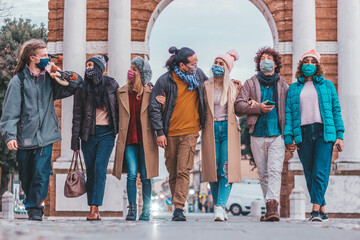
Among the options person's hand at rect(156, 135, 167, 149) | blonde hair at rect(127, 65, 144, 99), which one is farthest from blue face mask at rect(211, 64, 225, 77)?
person's hand at rect(156, 135, 167, 149)

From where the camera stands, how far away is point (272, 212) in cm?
929

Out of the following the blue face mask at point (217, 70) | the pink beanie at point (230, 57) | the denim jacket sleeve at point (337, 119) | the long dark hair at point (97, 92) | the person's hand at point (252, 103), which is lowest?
the denim jacket sleeve at point (337, 119)

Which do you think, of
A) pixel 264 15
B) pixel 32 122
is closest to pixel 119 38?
pixel 264 15

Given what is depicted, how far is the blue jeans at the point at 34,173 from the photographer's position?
8.99 m

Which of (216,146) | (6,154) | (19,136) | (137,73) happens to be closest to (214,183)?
(216,146)

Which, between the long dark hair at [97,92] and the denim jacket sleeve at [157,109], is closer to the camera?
the denim jacket sleeve at [157,109]

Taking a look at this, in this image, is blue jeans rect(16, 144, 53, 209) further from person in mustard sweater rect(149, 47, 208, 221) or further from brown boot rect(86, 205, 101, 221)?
person in mustard sweater rect(149, 47, 208, 221)

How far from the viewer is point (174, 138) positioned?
31.7ft

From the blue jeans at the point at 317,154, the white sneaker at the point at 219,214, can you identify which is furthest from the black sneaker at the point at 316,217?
the white sneaker at the point at 219,214

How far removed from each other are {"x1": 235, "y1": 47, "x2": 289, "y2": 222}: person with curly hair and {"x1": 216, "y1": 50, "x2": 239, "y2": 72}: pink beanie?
0.32 m

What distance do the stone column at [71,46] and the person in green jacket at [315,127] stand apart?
779 centimetres

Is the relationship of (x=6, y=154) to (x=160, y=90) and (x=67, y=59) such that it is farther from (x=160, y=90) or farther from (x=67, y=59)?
(x=160, y=90)

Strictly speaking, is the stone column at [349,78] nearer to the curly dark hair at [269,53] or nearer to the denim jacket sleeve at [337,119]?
the denim jacket sleeve at [337,119]

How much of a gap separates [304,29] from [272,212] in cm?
836
